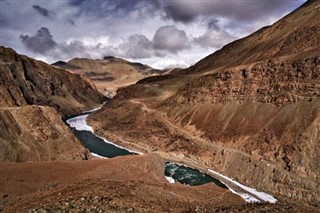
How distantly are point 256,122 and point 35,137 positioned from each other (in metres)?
37.8

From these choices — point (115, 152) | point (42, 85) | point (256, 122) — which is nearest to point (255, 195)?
point (256, 122)

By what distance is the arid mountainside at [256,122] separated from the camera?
52.0 m

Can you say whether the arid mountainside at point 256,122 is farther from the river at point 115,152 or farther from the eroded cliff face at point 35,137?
the eroded cliff face at point 35,137

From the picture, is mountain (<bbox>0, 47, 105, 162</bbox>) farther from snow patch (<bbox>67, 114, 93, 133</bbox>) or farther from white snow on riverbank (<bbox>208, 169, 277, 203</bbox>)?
snow patch (<bbox>67, 114, 93, 133</bbox>)

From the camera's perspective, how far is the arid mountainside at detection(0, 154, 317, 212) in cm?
2300

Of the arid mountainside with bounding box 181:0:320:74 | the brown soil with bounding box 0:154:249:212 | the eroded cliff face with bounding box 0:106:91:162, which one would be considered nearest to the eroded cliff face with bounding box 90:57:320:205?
the arid mountainside with bounding box 181:0:320:74

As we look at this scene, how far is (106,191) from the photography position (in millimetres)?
25375

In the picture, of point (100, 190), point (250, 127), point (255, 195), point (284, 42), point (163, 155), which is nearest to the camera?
point (100, 190)

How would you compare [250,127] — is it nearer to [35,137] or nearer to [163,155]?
[163,155]

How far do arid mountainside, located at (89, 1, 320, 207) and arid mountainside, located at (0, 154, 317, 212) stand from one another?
495 inches

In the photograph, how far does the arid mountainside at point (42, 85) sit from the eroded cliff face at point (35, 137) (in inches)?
996

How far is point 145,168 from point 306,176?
70.6 feet

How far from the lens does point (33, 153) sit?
52938mm

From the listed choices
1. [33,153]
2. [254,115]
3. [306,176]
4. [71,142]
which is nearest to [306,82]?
[254,115]
